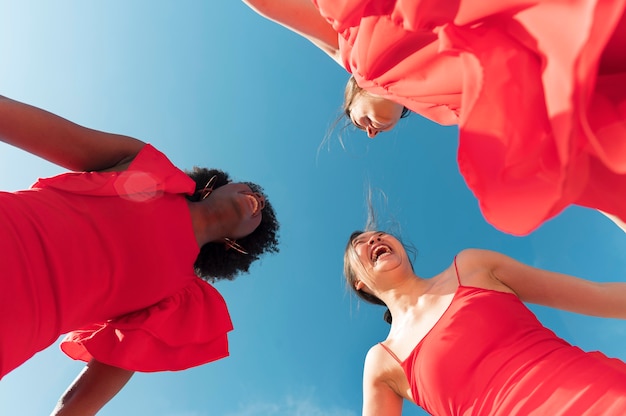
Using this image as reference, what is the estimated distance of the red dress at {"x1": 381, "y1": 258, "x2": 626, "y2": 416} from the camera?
1.34 meters

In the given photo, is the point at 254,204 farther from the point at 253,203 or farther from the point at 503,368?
the point at 503,368

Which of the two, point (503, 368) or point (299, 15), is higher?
point (299, 15)

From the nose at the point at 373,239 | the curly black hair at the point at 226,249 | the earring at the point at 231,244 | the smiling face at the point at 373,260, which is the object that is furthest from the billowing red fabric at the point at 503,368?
the curly black hair at the point at 226,249

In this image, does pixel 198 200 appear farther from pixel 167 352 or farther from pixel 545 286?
pixel 545 286

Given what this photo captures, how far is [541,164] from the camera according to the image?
729 millimetres

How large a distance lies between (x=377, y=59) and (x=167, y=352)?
1364 mm

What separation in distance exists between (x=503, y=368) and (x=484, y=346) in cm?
12

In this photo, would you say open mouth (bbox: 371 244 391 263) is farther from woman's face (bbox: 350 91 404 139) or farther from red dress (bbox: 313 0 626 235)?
red dress (bbox: 313 0 626 235)

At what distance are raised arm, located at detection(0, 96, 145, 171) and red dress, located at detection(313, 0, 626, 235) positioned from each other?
4.14 feet

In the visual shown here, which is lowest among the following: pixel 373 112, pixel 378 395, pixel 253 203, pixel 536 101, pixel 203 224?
pixel 378 395

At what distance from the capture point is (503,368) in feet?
5.17

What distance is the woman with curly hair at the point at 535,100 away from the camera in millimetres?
639

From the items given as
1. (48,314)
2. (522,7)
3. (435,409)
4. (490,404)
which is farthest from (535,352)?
(48,314)

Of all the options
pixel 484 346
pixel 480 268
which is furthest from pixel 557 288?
pixel 484 346
